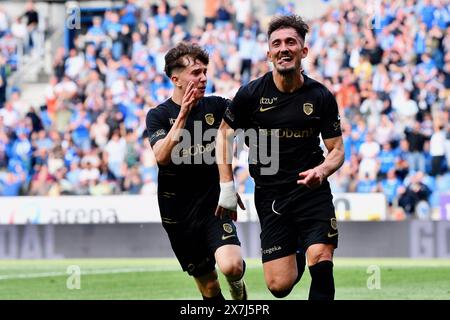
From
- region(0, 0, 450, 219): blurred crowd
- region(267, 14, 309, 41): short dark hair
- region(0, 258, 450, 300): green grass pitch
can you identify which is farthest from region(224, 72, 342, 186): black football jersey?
region(0, 0, 450, 219): blurred crowd

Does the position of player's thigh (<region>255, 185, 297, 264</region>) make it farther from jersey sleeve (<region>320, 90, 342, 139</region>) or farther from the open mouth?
the open mouth

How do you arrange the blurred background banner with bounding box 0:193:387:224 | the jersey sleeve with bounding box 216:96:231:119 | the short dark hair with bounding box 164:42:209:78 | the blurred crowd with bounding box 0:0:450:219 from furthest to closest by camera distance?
1. the blurred crowd with bounding box 0:0:450:219
2. the blurred background banner with bounding box 0:193:387:224
3. the jersey sleeve with bounding box 216:96:231:119
4. the short dark hair with bounding box 164:42:209:78

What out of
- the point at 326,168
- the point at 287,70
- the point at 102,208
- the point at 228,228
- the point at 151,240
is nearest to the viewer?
the point at 326,168

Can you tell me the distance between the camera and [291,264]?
9.66m

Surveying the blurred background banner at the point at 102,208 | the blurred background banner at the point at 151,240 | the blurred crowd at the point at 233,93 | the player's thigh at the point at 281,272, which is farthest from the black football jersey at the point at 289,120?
the blurred crowd at the point at 233,93

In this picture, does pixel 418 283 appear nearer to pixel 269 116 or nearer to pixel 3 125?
pixel 269 116

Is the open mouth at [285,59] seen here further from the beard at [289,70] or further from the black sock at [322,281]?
the black sock at [322,281]

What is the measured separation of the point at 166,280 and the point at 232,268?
19.3 feet

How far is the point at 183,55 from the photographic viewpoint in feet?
33.7

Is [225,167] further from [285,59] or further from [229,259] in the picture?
[285,59]

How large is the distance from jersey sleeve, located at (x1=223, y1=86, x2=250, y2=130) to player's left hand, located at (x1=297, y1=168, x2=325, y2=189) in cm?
84

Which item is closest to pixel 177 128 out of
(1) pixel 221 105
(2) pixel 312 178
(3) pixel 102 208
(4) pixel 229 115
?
(4) pixel 229 115

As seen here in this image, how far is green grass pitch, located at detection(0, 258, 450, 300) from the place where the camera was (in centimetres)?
1360

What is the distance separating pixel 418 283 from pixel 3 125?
12238mm
